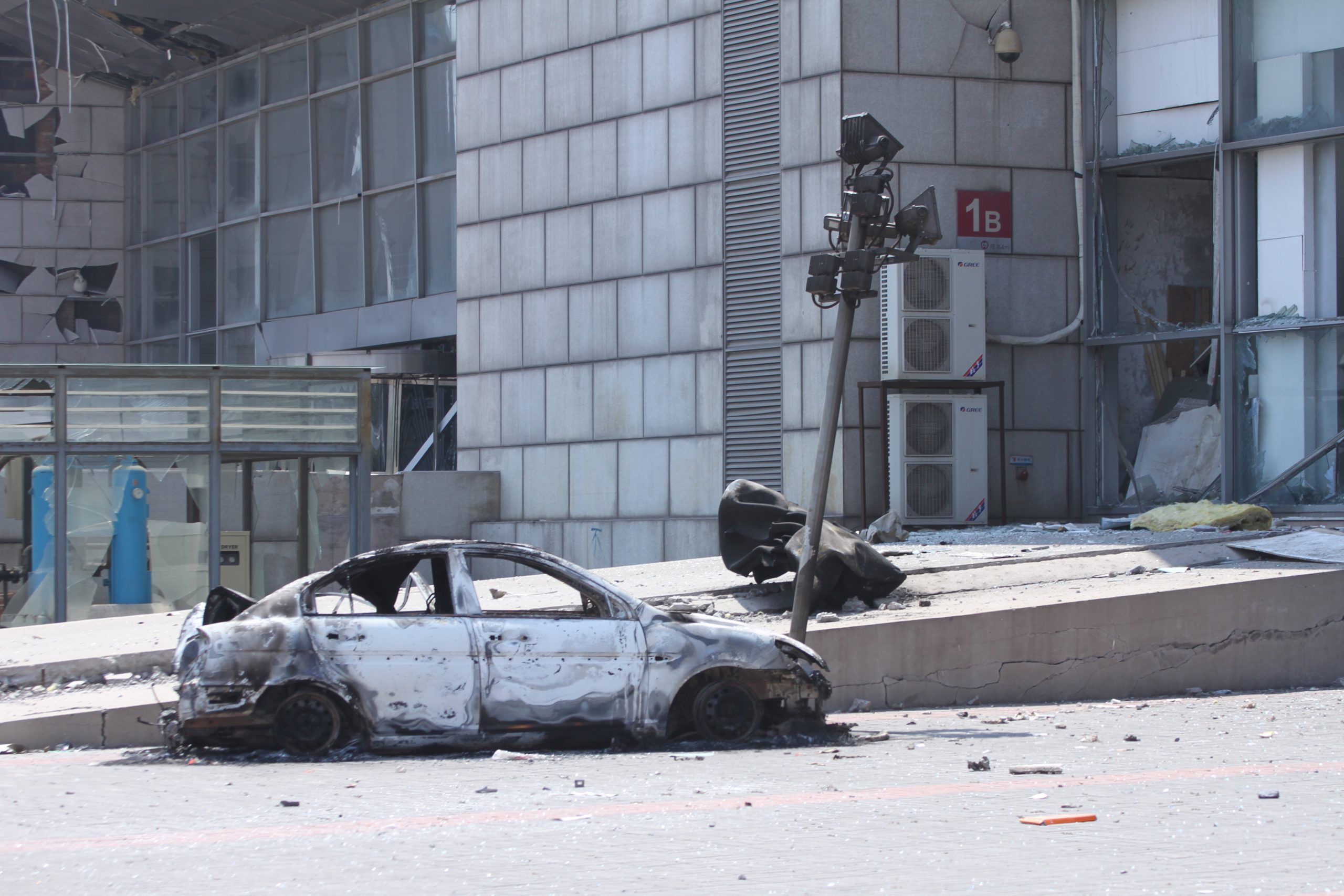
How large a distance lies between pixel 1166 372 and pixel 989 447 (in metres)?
2.48

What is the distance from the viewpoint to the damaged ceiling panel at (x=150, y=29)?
28.3 m

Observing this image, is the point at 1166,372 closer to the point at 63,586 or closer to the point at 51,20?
the point at 63,586

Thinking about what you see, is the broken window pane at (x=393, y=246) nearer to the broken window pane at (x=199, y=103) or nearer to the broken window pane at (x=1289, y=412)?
the broken window pane at (x=199, y=103)

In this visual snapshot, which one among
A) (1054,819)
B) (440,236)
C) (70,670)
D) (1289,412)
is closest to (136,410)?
(70,670)

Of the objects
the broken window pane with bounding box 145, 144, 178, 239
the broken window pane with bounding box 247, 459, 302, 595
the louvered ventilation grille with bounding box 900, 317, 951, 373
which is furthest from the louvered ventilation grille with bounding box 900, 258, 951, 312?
the broken window pane with bounding box 145, 144, 178, 239

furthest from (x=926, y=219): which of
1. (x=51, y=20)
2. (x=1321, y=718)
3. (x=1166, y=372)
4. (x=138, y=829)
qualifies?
(x=51, y=20)

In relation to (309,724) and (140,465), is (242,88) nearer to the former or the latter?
(140,465)

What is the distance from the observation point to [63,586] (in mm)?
15539

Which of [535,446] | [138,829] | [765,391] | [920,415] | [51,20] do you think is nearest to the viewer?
[138,829]

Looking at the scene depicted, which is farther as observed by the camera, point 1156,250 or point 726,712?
point 1156,250

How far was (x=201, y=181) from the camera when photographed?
32531 millimetres

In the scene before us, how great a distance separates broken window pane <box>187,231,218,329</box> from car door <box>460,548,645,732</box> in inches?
999

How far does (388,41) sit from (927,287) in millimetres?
14277

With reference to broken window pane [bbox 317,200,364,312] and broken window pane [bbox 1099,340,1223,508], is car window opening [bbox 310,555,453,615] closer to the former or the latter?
broken window pane [bbox 1099,340,1223,508]
